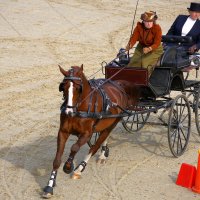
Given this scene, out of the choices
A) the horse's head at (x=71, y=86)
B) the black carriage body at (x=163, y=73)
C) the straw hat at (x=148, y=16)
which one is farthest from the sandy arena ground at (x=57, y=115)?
the straw hat at (x=148, y=16)

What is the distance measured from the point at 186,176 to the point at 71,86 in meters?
2.27

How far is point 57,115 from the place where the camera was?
12.1 meters

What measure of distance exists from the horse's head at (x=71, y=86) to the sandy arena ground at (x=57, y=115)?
1.27 meters

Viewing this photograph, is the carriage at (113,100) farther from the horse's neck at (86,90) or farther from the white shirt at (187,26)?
the white shirt at (187,26)

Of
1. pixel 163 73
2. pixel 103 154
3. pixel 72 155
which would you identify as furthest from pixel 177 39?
pixel 72 155

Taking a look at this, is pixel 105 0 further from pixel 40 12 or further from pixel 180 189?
pixel 180 189

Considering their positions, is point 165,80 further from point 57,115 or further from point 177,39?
point 57,115

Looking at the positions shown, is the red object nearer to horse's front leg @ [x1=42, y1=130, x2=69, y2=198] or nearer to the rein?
the rein

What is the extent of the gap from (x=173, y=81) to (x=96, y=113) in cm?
239

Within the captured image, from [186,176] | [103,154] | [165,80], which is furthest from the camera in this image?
[165,80]

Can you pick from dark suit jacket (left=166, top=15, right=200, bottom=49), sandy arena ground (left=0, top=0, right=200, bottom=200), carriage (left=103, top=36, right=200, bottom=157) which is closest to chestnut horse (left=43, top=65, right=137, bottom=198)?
carriage (left=103, top=36, right=200, bottom=157)

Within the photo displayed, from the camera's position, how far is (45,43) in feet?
61.6

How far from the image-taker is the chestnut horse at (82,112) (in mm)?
7641

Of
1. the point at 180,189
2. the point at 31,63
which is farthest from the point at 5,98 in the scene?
the point at 180,189
